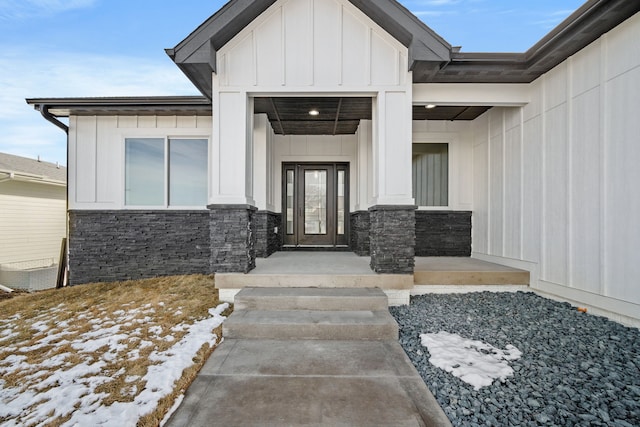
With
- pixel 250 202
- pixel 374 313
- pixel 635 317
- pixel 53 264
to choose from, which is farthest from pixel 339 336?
pixel 53 264

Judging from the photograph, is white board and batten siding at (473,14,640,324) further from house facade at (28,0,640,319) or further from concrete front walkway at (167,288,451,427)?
concrete front walkway at (167,288,451,427)

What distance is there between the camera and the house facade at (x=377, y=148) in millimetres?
3404

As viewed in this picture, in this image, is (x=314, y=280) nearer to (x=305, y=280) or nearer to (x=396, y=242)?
(x=305, y=280)

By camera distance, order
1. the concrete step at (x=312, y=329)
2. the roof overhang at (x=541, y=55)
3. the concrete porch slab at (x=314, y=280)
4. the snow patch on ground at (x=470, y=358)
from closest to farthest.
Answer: the snow patch on ground at (x=470, y=358) → the concrete step at (x=312, y=329) → the roof overhang at (x=541, y=55) → the concrete porch slab at (x=314, y=280)

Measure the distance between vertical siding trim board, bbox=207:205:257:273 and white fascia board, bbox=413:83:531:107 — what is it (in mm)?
3254

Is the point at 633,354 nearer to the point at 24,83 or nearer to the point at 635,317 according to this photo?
the point at 635,317

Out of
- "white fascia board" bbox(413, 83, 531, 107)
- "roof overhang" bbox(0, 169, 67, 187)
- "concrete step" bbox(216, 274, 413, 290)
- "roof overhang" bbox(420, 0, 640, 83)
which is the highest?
"roof overhang" bbox(420, 0, 640, 83)

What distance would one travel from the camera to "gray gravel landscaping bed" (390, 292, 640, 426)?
5.97 feet

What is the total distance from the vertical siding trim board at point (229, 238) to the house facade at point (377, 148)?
20 mm

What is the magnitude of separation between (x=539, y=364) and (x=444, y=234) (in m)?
4.07

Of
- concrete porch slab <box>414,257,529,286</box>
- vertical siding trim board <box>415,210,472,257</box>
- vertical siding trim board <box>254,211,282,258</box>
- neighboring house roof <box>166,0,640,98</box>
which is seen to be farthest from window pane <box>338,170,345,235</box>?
neighboring house roof <box>166,0,640,98</box>

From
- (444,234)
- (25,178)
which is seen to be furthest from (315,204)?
(25,178)

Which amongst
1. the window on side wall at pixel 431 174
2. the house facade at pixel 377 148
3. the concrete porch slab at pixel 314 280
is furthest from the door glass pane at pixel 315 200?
the concrete porch slab at pixel 314 280

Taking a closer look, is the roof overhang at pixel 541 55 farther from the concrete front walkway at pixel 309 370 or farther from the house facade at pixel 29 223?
the house facade at pixel 29 223
